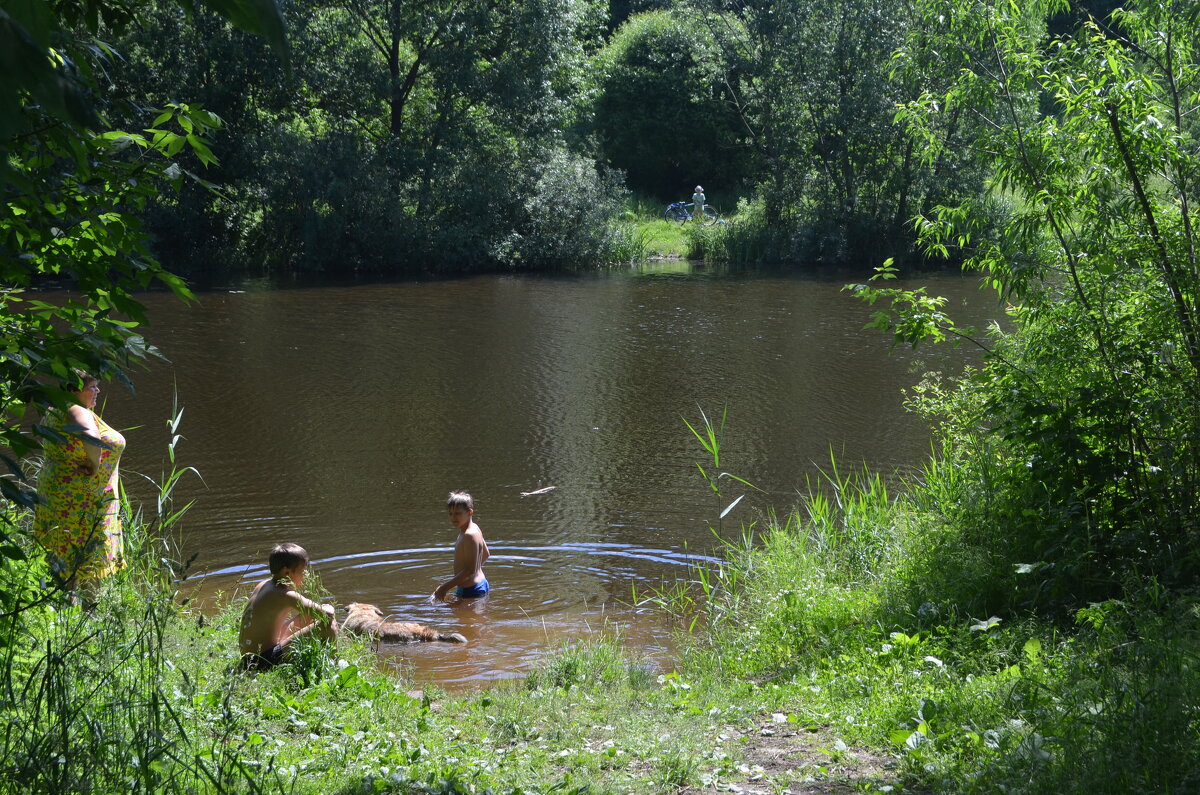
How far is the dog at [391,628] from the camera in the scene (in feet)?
24.1

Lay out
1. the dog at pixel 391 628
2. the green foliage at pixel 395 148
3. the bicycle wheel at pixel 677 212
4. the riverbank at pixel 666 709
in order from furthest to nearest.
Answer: the bicycle wheel at pixel 677 212
the green foliage at pixel 395 148
the dog at pixel 391 628
the riverbank at pixel 666 709

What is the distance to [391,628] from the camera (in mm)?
7469

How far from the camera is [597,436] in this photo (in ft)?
42.5

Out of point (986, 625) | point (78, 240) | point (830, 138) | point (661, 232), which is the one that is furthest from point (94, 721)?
point (661, 232)

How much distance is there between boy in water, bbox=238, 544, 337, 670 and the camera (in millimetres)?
5957

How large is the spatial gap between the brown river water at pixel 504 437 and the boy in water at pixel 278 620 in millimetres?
854

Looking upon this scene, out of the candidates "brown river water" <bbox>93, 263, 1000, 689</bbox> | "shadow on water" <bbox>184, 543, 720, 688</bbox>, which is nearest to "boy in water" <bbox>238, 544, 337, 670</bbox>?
"shadow on water" <bbox>184, 543, 720, 688</bbox>

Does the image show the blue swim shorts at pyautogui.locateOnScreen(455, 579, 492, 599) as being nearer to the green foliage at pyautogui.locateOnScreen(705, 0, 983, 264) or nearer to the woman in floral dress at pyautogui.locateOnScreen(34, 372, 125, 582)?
the woman in floral dress at pyautogui.locateOnScreen(34, 372, 125, 582)

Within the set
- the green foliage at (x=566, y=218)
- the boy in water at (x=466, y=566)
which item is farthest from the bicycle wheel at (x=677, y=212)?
the boy in water at (x=466, y=566)

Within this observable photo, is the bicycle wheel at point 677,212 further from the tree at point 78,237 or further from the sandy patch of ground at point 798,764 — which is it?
the tree at point 78,237

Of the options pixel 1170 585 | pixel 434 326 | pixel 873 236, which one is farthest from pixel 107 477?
pixel 873 236

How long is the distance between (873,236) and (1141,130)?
1041 inches

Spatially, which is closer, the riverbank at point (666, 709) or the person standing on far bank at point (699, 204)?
the riverbank at point (666, 709)

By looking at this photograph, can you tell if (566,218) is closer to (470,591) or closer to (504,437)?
(504,437)
